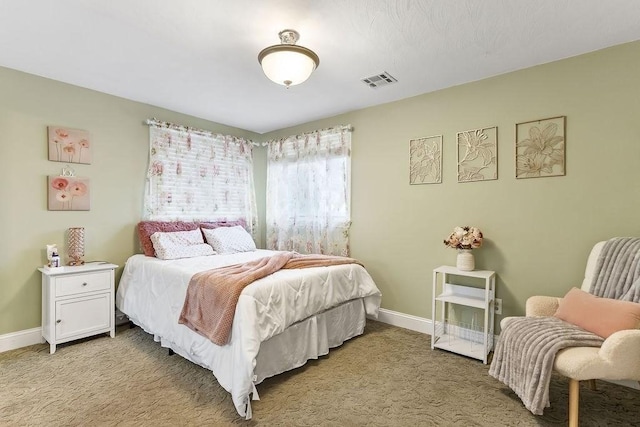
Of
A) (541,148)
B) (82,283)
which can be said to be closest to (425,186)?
(541,148)

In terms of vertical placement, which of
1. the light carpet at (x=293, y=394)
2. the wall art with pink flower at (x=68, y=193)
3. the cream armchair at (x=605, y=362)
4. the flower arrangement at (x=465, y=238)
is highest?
the wall art with pink flower at (x=68, y=193)

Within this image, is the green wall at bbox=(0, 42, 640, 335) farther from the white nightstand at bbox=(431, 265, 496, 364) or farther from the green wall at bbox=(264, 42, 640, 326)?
the white nightstand at bbox=(431, 265, 496, 364)

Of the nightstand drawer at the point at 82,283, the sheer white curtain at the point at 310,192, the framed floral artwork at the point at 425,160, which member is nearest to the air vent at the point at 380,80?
the framed floral artwork at the point at 425,160

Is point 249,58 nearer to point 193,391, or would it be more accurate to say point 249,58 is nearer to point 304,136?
point 304,136

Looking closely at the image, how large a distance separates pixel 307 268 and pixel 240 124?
258cm

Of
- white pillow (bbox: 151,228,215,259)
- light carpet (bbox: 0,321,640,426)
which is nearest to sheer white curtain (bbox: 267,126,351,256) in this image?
white pillow (bbox: 151,228,215,259)

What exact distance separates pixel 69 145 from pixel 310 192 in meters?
2.60

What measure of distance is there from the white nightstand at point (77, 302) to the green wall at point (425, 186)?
1.03 ft

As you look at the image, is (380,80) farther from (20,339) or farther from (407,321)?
(20,339)

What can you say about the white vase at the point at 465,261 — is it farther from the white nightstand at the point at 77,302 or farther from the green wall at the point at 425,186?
the white nightstand at the point at 77,302

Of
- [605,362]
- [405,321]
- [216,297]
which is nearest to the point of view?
[605,362]

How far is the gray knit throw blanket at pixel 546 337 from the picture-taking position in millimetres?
1700

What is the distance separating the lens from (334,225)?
3.88m

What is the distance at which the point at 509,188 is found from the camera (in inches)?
107
